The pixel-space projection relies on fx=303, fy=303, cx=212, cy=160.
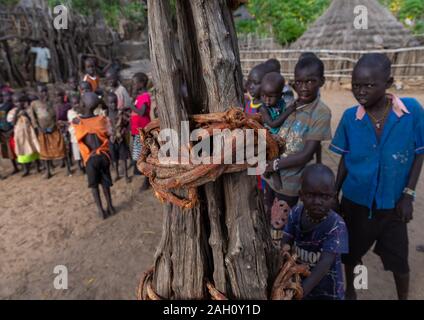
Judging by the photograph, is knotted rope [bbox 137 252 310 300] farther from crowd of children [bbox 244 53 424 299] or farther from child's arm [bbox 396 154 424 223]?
child's arm [bbox 396 154 424 223]

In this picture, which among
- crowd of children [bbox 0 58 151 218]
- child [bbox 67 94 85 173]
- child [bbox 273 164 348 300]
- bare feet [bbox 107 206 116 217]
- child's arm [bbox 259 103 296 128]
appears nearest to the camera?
child [bbox 273 164 348 300]

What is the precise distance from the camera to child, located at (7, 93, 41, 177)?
4.78 metres

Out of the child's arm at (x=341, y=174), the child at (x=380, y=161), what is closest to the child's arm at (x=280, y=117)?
the child at (x=380, y=161)

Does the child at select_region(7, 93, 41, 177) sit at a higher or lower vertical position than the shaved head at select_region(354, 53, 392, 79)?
lower

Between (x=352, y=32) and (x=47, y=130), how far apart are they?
12.1 m

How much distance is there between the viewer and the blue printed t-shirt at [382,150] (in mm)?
1800

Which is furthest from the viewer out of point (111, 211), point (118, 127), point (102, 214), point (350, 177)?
point (118, 127)

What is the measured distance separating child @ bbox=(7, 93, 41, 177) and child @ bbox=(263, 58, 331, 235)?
4.29 meters

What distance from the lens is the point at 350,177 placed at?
206cm

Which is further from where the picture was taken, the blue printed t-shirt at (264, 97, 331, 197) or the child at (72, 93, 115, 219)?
the child at (72, 93, 115, 219)

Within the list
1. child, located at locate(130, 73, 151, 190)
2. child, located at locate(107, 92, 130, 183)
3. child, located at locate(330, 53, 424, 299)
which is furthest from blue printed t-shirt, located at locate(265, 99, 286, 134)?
child, located at locate(107, 92, 130, 183)

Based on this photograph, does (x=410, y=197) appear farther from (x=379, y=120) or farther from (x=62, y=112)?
(x=62, y=112)

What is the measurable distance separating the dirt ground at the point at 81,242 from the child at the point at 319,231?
3.43 feet

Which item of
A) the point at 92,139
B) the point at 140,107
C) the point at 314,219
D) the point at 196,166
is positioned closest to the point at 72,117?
the point at 140,107
